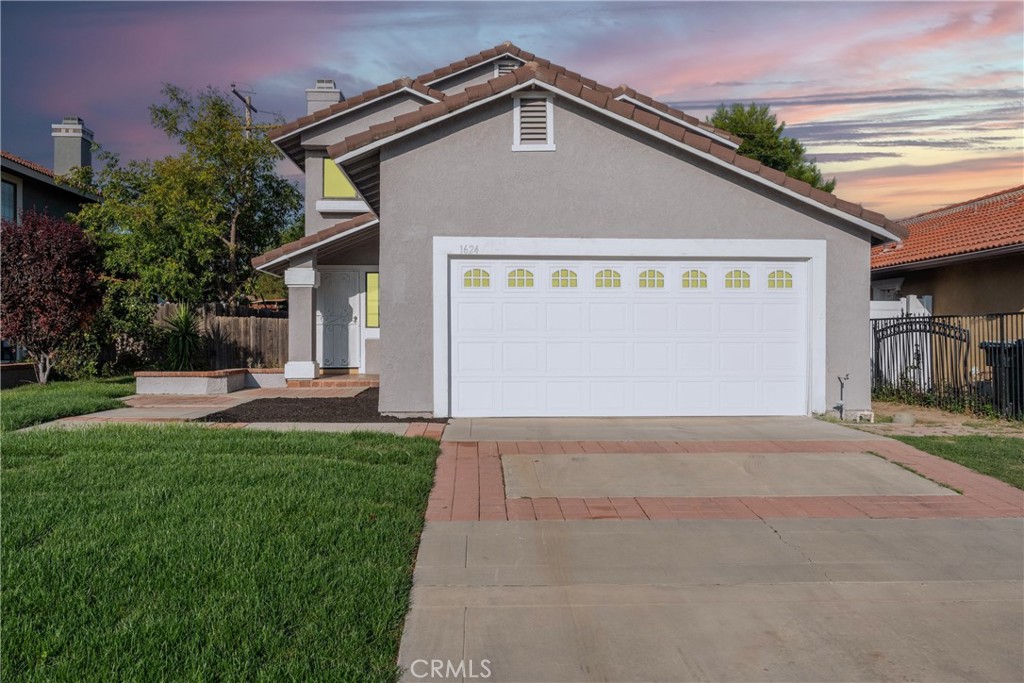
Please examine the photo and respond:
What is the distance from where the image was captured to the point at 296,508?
5992mm

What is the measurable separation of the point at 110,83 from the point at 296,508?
16.5 metres

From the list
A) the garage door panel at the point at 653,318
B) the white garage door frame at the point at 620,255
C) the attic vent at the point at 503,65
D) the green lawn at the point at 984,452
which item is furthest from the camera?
the attic vent at the point at 503,65

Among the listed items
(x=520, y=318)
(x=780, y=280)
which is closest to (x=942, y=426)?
(x=780, y=280)

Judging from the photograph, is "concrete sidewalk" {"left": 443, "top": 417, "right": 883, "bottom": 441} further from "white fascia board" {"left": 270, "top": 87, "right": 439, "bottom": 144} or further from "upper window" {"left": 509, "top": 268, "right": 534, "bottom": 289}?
"white fascia board" {"left": 270, "top": 87, "right": 439, "bottom": 144}

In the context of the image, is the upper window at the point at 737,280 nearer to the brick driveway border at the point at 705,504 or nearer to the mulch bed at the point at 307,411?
the brick driveway border at the point at 705,504

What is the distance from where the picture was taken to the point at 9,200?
21.6 meters

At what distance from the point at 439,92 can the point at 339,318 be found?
5.51 m

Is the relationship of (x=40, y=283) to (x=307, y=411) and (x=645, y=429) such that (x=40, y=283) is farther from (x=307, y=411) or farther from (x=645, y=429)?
(x=645, y=429)

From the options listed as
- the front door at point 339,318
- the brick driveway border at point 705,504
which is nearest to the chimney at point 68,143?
the front door at point 339,318

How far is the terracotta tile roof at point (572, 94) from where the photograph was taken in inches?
415

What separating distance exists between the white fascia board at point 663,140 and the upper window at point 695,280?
1557 millimetres

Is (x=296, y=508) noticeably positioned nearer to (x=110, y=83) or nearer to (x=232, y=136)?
(x=110, y=83)

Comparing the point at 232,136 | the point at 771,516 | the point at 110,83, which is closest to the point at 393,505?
the point at 771,516

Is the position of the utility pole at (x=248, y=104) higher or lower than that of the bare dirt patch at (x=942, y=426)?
higher
